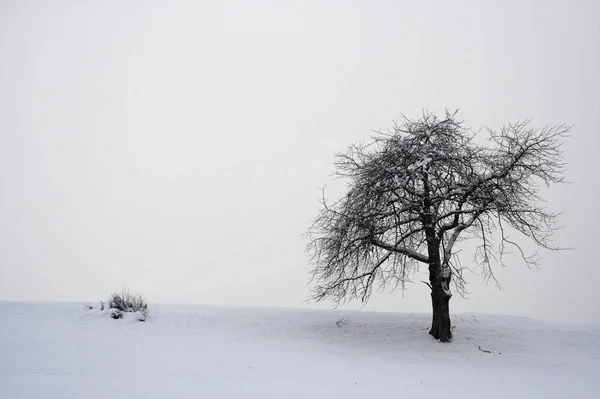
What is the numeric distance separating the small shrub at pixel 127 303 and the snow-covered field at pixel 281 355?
2.10 ft

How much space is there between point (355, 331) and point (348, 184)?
538cm

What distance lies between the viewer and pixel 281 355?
10.8m

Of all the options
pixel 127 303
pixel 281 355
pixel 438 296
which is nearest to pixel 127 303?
Answer: pixel 127 303

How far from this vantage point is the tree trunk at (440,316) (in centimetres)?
1384

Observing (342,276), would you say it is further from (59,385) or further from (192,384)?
(59,385)

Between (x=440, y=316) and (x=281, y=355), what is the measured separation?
6.23 m

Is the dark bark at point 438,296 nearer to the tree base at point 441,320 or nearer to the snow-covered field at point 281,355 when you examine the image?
the tree base at point 441,320

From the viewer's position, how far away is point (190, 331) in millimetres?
13469

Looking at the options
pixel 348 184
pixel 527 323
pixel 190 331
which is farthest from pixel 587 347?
pixel 190 331

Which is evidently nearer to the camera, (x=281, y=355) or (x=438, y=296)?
(x=281, y=355)

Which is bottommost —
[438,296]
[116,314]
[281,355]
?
[281,355]

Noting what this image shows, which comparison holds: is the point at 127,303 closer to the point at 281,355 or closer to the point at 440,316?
the point at 281,355

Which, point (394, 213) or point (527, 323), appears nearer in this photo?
point (394, 213)

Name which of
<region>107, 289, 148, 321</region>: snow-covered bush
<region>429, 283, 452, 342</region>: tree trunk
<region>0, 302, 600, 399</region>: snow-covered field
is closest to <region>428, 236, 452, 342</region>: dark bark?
<region>429, 283, 452, 342</region>: tree trunk
